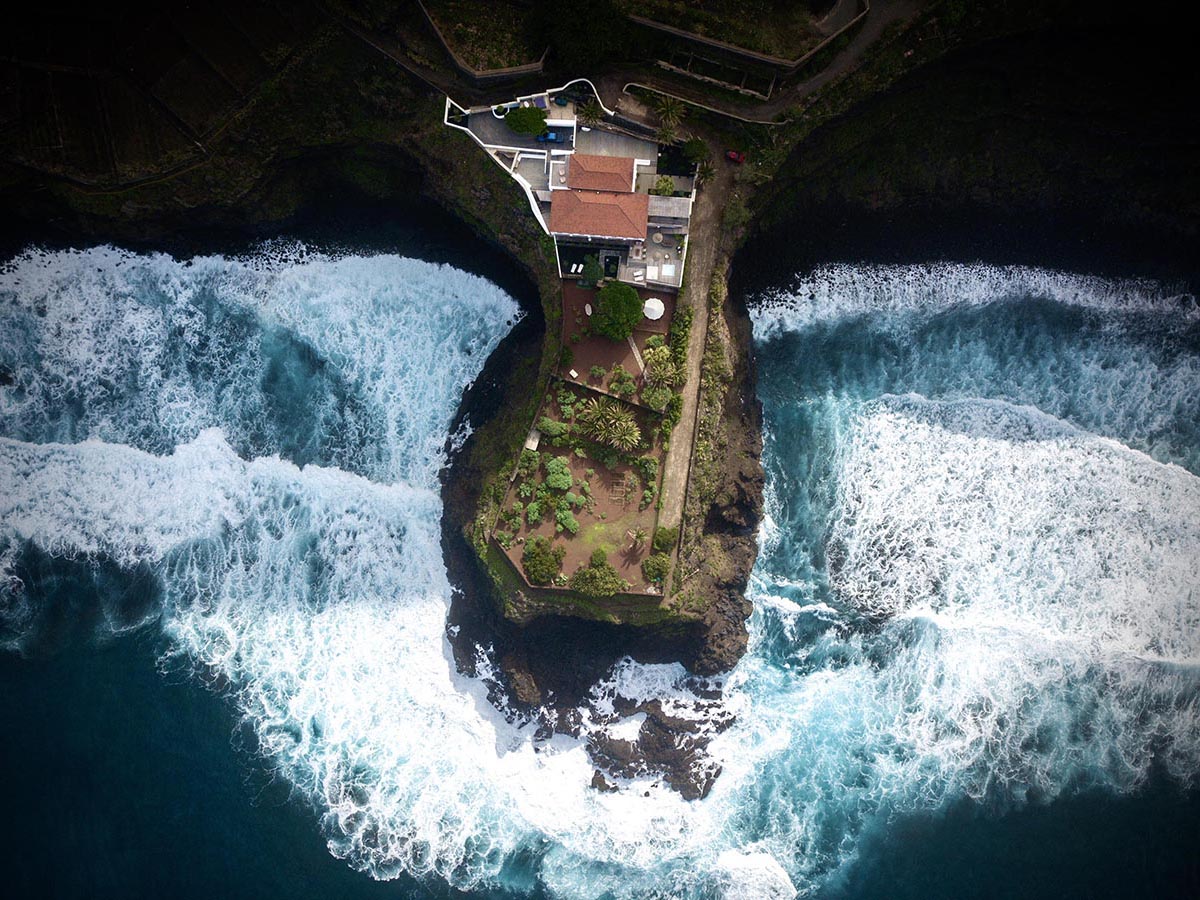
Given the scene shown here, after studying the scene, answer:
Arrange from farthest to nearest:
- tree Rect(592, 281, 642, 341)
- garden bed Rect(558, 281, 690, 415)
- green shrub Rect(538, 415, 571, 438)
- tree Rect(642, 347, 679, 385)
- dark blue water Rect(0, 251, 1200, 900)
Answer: dark blue water Rect(0, 251, 1200, 900) < garden bed Rect(558, 281, 690, 415) < green shrub Rect(538, 415, 571, 438) < tree Rect(642, 347, 679, 385) < tree Rect(592, 281, 642, 341)

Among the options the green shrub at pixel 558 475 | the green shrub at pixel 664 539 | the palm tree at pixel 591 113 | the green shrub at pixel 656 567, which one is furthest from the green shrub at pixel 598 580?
the palm tree at pixel 591 113

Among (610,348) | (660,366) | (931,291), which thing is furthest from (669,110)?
(931,291)

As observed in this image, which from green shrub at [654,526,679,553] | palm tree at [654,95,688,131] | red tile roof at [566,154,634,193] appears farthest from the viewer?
green shrub at [654,526,679,553]

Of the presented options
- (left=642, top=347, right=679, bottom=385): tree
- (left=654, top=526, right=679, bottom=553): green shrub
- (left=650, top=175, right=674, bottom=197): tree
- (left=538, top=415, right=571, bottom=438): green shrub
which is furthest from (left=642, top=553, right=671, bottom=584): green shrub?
(left=650, top=175, right=674, bottom=197): tree

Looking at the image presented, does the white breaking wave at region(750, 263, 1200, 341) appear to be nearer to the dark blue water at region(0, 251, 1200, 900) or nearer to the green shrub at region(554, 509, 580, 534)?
the dark blue water at region(0, 251, 1200, 900)

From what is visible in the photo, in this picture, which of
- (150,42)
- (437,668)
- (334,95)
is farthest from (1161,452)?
(150,42)

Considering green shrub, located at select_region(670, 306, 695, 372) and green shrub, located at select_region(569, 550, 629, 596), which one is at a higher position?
green shrub, located at select_region(670, 306, 695, 372)
